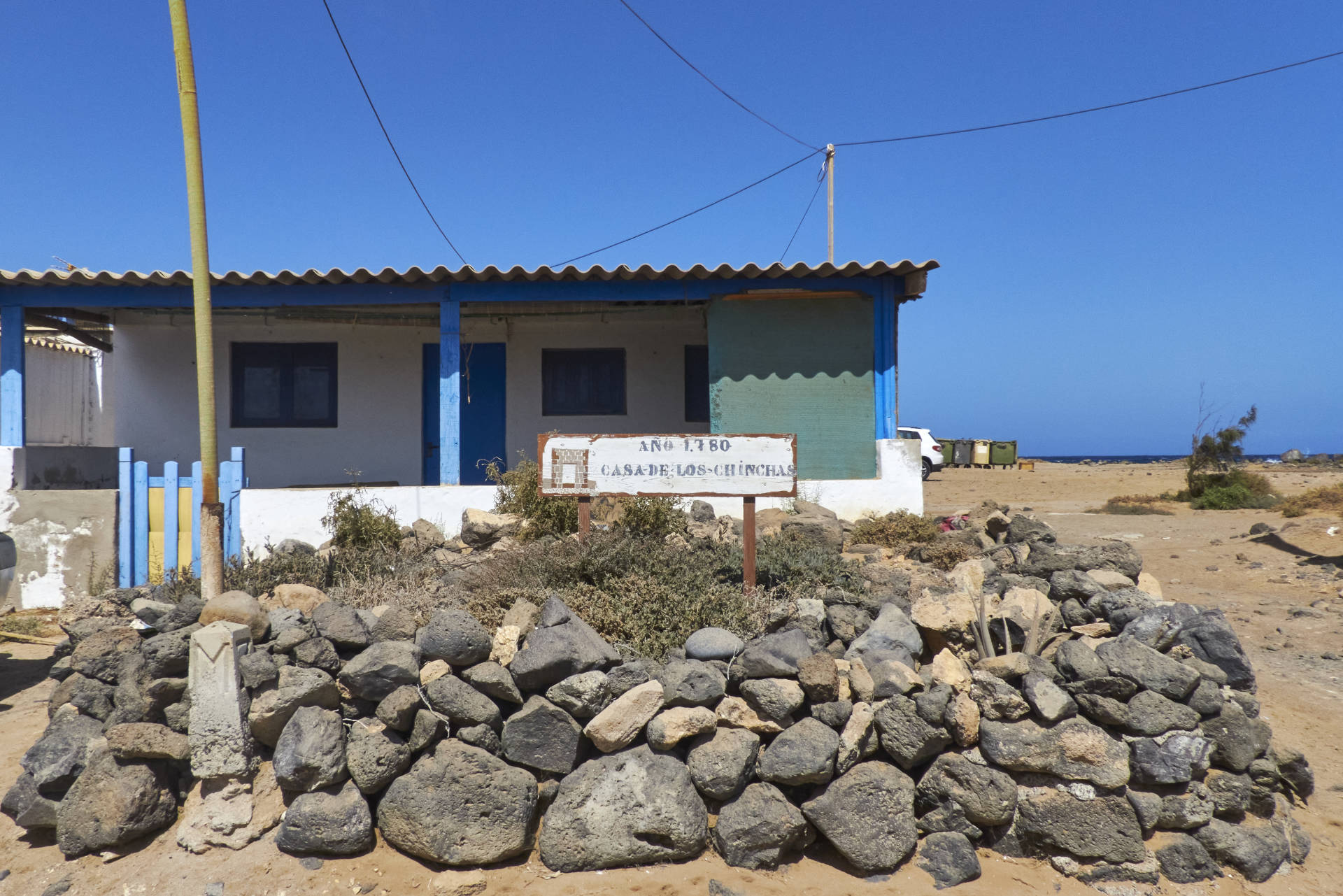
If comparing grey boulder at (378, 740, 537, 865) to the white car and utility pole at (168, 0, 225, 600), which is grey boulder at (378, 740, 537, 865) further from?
the white car

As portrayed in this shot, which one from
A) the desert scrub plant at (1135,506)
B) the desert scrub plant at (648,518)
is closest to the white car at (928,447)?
the desert scrub plant at (1135,506)

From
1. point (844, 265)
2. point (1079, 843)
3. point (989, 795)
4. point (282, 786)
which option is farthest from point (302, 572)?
point (844, 265)

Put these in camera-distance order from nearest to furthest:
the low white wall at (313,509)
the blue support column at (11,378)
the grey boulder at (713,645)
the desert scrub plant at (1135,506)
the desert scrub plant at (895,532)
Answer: the grey boulder at (713,645) < the desert scrub plant at (895,532) < the low white wall at (313,509) < the blue support column at (11,378) < the desert scrub plant at (1135,506)

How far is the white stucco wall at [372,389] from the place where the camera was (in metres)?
10.4

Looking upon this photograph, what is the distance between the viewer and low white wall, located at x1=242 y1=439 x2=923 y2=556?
7.78 m

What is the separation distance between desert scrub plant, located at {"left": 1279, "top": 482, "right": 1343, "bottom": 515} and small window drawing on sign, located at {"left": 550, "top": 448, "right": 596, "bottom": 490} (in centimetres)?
1105

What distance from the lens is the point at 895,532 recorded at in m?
7.05

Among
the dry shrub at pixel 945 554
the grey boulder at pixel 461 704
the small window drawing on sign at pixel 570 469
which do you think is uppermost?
the small window drawing on sign at pixel 570 469

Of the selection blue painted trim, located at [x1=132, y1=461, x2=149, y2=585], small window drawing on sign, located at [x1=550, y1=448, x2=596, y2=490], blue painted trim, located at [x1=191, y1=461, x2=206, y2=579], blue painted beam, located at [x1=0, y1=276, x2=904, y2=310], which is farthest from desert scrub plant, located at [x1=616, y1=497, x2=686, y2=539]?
blue painted trim, located at [x1=132, y1=461, x2=149, y2=585]

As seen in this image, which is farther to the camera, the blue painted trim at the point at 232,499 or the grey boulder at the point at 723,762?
the blue painted trim at the point at 232,499

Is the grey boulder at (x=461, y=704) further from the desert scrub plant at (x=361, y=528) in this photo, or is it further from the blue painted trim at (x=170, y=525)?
the blue painted trim at (x=170, y=525)

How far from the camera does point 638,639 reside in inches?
174

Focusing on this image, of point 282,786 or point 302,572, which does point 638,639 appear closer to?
point 282,786

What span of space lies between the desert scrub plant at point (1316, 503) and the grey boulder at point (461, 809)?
39.7ft
